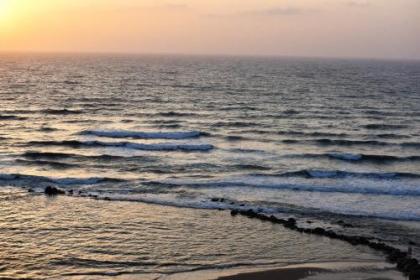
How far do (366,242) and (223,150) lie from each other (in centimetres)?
1962

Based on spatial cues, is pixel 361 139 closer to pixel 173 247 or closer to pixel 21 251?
pixel 173 247

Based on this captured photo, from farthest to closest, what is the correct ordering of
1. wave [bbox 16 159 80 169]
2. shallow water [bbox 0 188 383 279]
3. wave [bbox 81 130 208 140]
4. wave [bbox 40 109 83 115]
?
wave [bbox 40 109 83 115] → wave [bbox 81 130 208 140] → wave [bbox 16 159 80 169] → shallow water [bbox 0 188 383 279]

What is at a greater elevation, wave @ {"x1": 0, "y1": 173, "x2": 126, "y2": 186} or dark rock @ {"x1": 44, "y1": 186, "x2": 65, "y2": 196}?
dark rock @ {"x1": 44, "y1": 186, "x2": 65, "y2": 196}

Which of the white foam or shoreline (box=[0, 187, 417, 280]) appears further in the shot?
the white foam

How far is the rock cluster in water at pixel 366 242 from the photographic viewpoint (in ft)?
57.2

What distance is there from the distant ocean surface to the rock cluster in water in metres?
1.83

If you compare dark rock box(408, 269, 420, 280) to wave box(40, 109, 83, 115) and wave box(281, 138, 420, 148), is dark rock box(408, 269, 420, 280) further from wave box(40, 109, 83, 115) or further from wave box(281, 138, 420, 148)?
wave box(40, 109, 83, 115)

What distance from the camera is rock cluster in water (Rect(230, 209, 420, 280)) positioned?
57.2 ft

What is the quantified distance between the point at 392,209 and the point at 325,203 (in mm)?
3011

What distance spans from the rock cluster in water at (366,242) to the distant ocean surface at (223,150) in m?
1.83

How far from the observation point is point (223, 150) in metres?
38.9

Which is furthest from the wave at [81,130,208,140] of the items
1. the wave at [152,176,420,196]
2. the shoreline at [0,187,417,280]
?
the shoreline at [0,187,417,280]

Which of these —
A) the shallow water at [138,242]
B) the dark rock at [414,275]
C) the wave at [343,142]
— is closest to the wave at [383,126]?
the wave at [343,142]

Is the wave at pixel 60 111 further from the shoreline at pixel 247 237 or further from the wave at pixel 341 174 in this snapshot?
the wave at pixel 341 174
